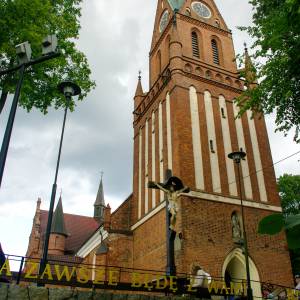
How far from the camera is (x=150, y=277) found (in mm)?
16156

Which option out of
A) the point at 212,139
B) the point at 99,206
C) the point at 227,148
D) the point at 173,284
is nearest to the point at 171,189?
the point at 173,284

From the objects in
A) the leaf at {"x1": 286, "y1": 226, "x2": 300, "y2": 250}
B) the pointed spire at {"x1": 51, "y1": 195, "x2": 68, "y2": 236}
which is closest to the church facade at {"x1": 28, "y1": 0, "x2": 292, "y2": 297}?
the pointed spire at {"x1": 51, "y1": 195, "x2": 68, "y2": 236}

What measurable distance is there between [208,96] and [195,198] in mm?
6367

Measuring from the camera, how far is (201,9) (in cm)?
2448

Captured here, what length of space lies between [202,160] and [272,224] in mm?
15211

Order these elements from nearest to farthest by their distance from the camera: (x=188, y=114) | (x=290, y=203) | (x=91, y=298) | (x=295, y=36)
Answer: (x=91, y=298)
(x=295, y=36)
(x=188, y=114)
(x=290, y=203)

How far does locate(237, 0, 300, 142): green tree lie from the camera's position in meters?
10.0

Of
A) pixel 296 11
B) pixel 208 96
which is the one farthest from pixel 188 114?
pixel 296 11

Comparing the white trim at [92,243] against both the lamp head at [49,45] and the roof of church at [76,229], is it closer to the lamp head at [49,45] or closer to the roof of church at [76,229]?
the roof of church at [76,229]

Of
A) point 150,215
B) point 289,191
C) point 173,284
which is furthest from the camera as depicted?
point 289,191

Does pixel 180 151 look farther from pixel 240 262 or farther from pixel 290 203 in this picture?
pixel 290 203

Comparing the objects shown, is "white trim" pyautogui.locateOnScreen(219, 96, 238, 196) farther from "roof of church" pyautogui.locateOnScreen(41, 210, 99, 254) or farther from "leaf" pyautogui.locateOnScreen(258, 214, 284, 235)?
"roof of church" pyautogui.locateOnScreen(41, 210, 99, 254)

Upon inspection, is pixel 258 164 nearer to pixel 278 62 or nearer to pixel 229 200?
pixel 229 200

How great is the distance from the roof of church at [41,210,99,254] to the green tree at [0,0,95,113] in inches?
932
